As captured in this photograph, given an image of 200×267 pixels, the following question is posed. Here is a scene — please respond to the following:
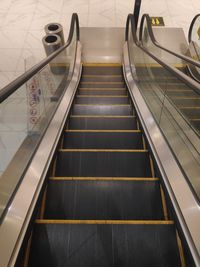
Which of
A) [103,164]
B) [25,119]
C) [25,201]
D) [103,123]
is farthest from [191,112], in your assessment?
[25,119]

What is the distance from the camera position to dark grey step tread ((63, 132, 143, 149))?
2.64m

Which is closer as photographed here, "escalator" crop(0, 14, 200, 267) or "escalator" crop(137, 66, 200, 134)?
"escalator" crop(0, 14, 200, 267)

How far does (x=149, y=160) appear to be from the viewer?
2275 mm

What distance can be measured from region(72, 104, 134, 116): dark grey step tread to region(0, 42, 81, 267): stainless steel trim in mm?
1031

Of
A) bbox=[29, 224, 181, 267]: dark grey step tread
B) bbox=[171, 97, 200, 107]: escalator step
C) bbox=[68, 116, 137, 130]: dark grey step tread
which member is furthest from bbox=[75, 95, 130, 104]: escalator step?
bbox=[29, 224, 181, 267]: dark grey step tread

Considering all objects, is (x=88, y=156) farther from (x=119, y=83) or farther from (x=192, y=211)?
(x=119, y=83)

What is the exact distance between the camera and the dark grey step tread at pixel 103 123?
309 centimetres

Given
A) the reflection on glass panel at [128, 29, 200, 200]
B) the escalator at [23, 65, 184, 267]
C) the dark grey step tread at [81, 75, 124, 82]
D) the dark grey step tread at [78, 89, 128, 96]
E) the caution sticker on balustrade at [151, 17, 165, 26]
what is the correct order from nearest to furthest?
the escalator at [23, 65, 184, 267] → the reflection on glass panel at [128, 29, 200, 200] → the dark grey step tread at [78, 89, 128, 96] → the dark grey step tread at [81, 75, 124, 82] → the caution sticker on balustrade at [151, 17, 165, 26]

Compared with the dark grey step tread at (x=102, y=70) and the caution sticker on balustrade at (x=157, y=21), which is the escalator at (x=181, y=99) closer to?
the dark grey step tread at (x=102, y=70)

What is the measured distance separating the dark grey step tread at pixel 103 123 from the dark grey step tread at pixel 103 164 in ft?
2.71

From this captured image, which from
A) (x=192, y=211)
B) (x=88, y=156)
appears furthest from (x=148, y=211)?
(x=88, y=156)

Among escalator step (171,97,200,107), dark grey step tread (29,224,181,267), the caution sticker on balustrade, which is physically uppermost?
the caution sticker on balustrade

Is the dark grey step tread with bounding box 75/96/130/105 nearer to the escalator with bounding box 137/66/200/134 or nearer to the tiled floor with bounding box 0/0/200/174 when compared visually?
the escalator with bounding box 137/66/200/134

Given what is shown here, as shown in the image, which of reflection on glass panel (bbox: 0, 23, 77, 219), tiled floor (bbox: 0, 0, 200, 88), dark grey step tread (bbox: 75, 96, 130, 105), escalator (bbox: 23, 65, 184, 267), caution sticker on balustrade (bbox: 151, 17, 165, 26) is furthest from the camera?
caution sticker on balustrade (bbox: 151, 17, 165, 26)
